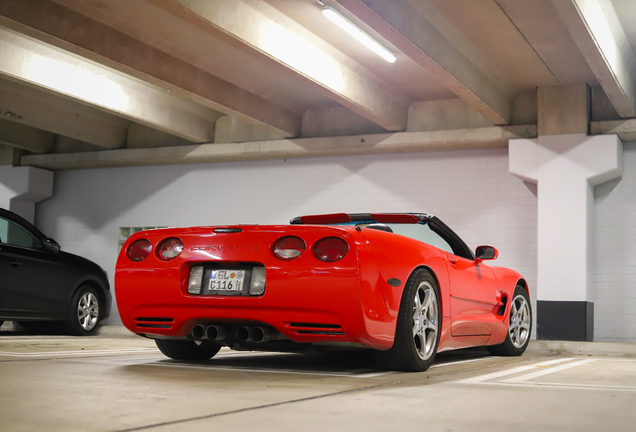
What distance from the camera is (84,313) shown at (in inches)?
388

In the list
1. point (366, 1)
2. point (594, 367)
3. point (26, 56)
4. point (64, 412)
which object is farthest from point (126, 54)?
point (64, 412)

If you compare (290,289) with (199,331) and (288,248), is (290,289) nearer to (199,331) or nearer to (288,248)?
(288,248)

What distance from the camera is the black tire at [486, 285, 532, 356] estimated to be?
6230 mm

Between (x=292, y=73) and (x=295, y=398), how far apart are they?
702 cm

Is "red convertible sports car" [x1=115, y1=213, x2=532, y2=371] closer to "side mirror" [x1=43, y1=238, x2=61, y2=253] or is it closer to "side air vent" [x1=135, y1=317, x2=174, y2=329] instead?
"side air vent" [x1=135, y1=317, x2=174, y2=329]

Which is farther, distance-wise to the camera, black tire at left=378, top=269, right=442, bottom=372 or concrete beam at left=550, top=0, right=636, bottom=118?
concrete beam at left=550, top=0, right=636, bottom=118

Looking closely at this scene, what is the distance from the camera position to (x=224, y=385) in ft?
10.5

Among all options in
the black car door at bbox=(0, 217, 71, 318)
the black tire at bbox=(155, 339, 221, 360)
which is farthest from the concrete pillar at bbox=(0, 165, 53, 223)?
the black tire at bbox=(155, 339, 221, 360)

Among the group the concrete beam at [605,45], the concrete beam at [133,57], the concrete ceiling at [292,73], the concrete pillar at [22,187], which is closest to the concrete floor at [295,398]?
the concrete beam at [605,45]

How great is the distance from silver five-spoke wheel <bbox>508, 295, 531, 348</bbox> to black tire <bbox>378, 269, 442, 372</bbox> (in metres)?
2.04

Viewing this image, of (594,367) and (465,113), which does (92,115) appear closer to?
(465,113)

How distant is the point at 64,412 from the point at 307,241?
5.95 ft

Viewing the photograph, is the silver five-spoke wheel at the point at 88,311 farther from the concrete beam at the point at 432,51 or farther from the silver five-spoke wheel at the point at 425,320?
the silver five-spoke wheel at the point at 425,320

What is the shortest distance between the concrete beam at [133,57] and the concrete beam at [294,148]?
62 centimetres
